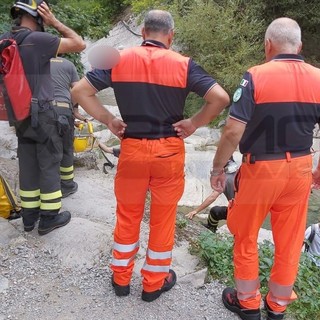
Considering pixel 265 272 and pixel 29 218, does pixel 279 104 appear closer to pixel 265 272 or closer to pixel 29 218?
pixel 265 272

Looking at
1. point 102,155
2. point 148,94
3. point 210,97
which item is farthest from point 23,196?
point 102,155

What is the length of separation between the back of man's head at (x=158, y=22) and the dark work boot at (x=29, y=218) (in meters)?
1.97

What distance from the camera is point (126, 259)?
3.09 metres

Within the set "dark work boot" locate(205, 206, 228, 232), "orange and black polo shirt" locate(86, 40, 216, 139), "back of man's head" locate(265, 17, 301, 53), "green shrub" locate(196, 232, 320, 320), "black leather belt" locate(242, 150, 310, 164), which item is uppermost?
"back of man's head" locate(265, 17, 301, 53)

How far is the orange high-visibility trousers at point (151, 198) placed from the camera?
2877 mm

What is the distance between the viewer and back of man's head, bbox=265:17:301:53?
2.72m

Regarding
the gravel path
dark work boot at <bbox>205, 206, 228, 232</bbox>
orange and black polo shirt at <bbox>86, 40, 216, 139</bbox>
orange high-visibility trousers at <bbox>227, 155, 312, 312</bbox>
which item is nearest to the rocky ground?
the gravel path

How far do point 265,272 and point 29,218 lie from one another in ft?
6.93

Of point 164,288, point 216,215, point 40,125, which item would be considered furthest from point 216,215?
point 40,125

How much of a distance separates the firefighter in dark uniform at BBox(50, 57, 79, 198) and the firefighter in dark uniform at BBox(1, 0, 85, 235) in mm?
892

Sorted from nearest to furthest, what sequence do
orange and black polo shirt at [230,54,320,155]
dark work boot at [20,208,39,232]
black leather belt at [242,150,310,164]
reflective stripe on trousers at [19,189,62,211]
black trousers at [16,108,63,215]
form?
orange and black polo shirt at [230,54,320,155] < black leather belt at [242,150,310,164] < black trousers at [16,108,63,215] < reflective stripe on trousers at [19,189,62,211] < dark work boot at [20,208,39,232]

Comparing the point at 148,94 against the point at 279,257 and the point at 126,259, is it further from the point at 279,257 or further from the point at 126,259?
the point at 279,257

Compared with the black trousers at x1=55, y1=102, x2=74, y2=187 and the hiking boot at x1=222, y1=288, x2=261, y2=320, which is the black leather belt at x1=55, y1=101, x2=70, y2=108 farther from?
the hiking boot at x1=222, y1=288, x2=261, y2=320

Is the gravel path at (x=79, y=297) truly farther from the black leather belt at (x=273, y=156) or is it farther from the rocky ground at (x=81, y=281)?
the black leather belt at (x=273, y=156)
